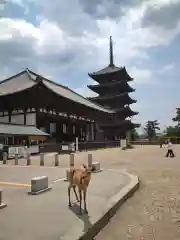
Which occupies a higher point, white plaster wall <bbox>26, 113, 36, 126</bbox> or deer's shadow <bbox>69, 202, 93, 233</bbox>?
white plaster wall <bbox>26, 113, 36, 126</bbox>

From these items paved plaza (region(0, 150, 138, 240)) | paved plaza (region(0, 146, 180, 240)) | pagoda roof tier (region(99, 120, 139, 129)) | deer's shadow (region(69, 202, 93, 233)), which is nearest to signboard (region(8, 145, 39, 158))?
paved plaza (region(0, 150, 138, 240))

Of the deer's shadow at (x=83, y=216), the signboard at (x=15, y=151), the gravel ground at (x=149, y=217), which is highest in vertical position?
the signboard at (x=15, y=151)

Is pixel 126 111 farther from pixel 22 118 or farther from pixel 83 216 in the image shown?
pixel 83 216

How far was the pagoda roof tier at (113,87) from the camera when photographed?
195ft

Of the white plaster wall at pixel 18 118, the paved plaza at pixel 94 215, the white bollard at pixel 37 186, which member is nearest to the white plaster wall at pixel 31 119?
the white plaster wall at pixel 18 118

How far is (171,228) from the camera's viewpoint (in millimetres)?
5984

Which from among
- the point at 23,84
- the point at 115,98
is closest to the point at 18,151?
the point at 23,84

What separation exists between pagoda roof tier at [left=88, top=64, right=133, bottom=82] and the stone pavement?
51.4 meters

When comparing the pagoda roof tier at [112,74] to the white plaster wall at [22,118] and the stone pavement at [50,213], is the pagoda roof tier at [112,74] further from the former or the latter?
the stone pavement at [50,213]

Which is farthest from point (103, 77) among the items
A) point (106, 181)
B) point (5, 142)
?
point (106, 181)

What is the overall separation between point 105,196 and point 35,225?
303cm

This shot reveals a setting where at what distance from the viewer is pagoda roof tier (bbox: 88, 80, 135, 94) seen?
59344 mm

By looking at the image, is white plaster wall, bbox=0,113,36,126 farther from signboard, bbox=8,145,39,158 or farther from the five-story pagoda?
the five-story pagoda

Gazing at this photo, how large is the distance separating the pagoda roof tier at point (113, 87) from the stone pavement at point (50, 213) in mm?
50305
